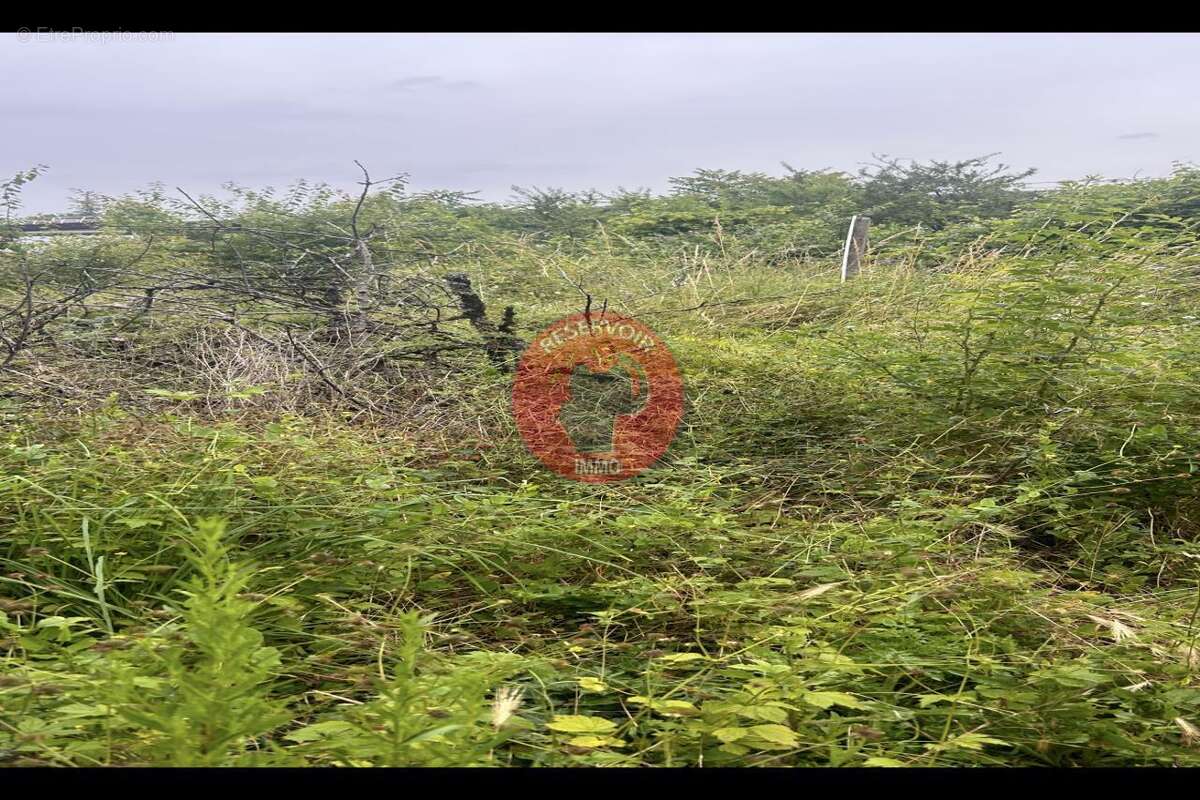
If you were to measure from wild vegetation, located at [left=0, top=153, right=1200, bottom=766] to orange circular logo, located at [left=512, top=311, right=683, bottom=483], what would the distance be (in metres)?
0.12

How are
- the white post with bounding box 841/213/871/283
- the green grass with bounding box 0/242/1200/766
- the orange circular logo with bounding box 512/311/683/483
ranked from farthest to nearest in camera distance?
the white post with bounding box 841/213/871/283 → the orange circular logo with bounding box 512/311/683/483 → the green grass with bounding box 0/242/1200/766

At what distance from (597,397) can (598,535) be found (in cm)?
165

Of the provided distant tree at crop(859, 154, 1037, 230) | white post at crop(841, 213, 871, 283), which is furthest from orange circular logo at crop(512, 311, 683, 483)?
distant tree at crop(859, 154, 1037, 230)

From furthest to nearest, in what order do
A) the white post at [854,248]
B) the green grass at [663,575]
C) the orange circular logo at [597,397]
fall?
the white post at [854,248] → the orange circular logo at [597,397] → the green grass at [663,575]

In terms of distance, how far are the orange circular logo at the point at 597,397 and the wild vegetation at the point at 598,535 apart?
118 millimetres

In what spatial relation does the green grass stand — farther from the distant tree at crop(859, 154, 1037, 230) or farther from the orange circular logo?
the distant tree at crop(859, 154, 1037, 230)

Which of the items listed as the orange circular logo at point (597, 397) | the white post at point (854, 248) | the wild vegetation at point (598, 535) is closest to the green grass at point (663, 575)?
the wild vegetation at point (598, 535)

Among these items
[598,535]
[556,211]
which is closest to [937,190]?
[556,211]

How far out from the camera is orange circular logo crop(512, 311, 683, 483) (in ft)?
11.7

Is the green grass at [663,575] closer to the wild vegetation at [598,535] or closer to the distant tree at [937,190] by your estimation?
the wild vegetation at [598,535]

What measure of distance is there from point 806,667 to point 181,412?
283 cm

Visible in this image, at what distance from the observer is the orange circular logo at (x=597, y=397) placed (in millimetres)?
3570
